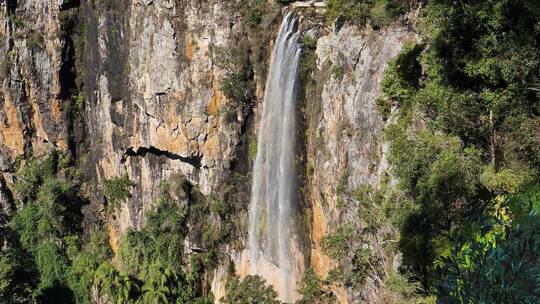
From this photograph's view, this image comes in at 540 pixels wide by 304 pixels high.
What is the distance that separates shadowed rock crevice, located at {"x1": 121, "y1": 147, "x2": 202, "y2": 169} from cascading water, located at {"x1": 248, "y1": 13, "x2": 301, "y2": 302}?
2867 millimetres

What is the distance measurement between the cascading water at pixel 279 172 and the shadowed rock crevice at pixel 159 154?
2.87 metres

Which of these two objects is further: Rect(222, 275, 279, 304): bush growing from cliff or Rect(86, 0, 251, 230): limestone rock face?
Rect(86, 0, 251, 230): limestone rock face

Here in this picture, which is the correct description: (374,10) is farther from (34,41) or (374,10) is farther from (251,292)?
(34,41)

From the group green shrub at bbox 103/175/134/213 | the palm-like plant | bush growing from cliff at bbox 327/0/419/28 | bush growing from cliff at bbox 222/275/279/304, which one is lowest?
the palm-like plant

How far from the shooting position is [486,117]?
30.2 ft

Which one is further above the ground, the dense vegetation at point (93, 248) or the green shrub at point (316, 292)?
the green shrub at point (316, 292)

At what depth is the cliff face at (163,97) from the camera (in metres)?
Result: 13.4

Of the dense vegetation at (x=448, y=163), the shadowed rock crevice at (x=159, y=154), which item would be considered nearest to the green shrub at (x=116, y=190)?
the shadowed rock crevice at (x=159, y=154)

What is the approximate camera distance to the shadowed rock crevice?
20.1 m

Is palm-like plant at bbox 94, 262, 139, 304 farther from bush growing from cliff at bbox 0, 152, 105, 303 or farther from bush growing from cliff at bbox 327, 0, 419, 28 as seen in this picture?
bush growing from cliff at bbox 327, 0, 419, 28

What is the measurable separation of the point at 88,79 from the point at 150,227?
7.24 metres

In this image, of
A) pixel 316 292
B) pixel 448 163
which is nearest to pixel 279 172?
pixel 316 292

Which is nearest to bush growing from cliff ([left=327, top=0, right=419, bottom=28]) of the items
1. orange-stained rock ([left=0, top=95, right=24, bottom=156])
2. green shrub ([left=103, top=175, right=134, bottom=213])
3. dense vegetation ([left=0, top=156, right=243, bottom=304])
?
dense vegetation ([left=0, top=156, right=243, bottom=304])

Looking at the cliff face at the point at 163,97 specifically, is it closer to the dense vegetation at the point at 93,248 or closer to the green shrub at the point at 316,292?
the green shrub at the point at 316,292
